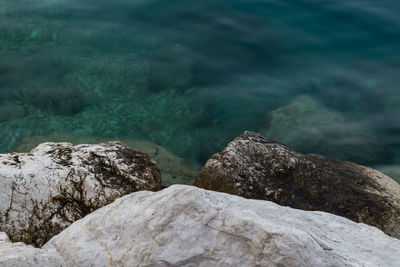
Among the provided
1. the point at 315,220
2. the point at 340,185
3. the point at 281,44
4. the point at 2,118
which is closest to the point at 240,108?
the point at 281,44

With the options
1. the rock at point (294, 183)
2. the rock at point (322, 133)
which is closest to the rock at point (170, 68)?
the rock at point (322, 133)

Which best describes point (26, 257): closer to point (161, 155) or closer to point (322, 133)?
point (161, 155)

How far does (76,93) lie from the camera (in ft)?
24.0

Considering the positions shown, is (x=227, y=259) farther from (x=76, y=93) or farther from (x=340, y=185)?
(x=76, y=93)

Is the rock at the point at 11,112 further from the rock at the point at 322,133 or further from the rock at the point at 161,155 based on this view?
the rock at the point at 322,133

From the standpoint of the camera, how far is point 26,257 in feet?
7.71

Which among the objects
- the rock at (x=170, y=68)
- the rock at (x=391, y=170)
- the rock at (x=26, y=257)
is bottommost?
the rock at (x=391, y=170)

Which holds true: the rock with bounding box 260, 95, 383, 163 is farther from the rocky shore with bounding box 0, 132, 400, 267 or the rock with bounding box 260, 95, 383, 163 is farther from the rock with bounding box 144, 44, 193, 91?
the rock with bounding box 144, 44, 193, 91

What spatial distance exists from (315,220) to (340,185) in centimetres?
165

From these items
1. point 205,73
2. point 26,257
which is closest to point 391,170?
point 205,73

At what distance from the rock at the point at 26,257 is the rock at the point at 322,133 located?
4.86 metres

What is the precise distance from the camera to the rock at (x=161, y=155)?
223 inches

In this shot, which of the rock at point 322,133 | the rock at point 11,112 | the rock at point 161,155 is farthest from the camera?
the rock at point 322,133

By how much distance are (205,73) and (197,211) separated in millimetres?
6119
